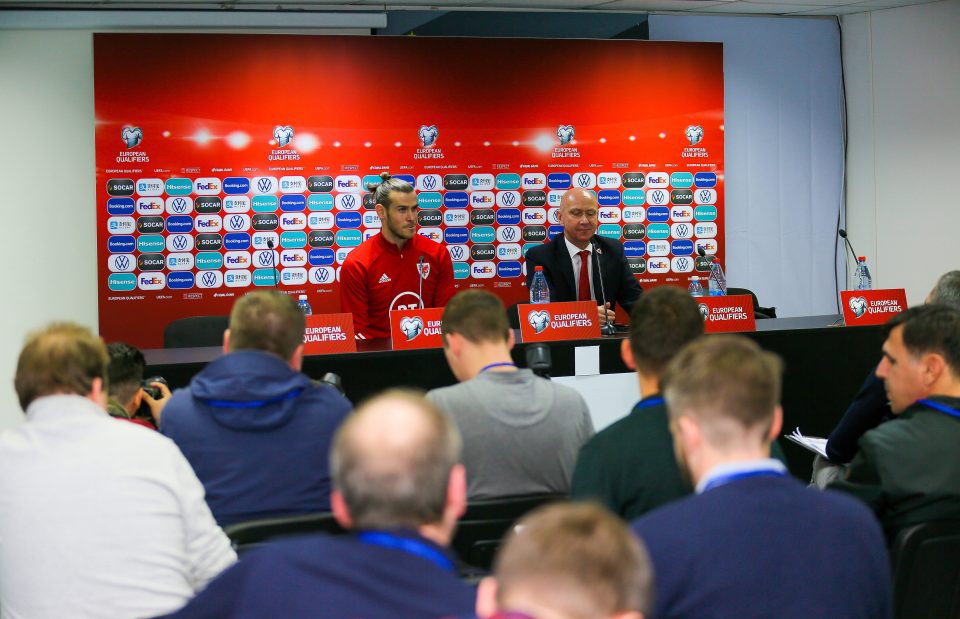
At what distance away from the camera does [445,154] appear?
616 centimetres

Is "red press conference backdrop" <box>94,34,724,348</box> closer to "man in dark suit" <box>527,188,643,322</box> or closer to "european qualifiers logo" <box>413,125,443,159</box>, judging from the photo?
"european qualifiers logo" <box>413,125,443,159</box>

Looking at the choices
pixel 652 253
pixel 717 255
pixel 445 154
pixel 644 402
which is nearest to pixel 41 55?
pixel 445 154

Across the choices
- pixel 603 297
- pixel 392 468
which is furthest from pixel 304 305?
pixel 392 468

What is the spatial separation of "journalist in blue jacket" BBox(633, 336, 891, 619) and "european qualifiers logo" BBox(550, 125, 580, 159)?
4838 mm

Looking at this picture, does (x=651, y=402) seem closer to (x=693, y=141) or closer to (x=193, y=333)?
(x=193, y=333)

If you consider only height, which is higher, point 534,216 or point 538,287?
point 534,216

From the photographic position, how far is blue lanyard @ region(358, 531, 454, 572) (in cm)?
121

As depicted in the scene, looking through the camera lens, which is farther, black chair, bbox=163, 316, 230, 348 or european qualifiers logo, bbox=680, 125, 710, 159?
european qualifiers logo, bbox=680, 125, 710, 159

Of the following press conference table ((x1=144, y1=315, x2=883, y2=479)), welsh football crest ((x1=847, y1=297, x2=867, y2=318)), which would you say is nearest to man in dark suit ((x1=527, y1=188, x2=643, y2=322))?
press conference table ((x1=144, y1=315, x2=883, y2=479))

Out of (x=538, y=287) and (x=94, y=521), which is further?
(x=538, y=287)

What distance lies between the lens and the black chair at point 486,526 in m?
2.24

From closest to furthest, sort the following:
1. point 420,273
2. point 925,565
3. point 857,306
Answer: point 925,565 < point 857,306 < point 420,273

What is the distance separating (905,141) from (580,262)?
3.07 m

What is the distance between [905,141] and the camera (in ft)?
22.3
